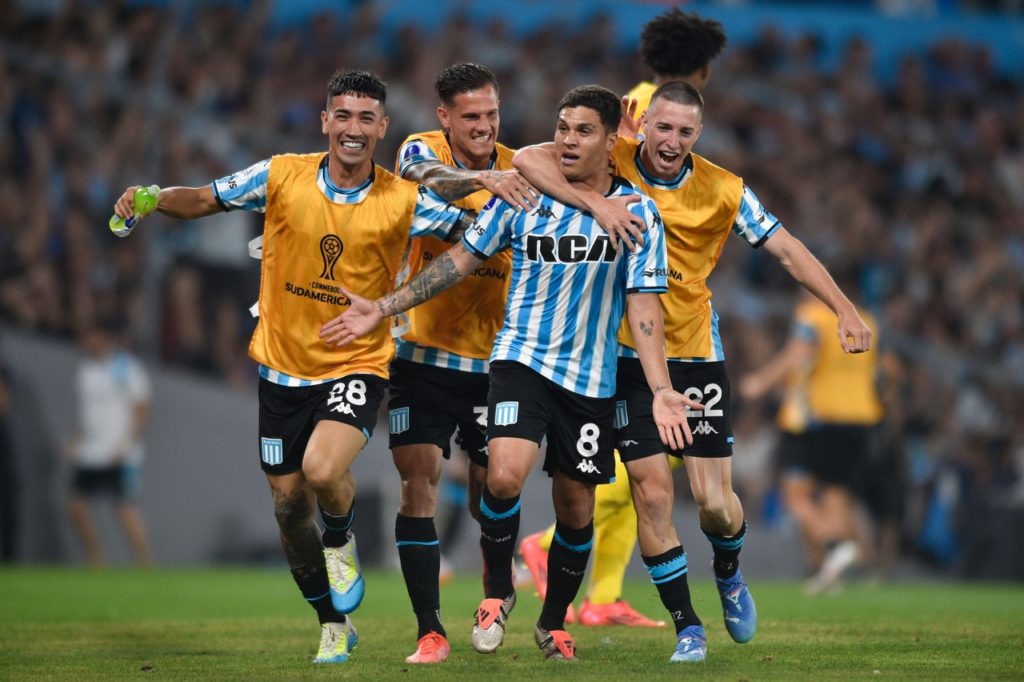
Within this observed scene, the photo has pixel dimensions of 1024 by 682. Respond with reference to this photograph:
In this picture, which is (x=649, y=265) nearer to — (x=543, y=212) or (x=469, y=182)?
(x=543, y=212)

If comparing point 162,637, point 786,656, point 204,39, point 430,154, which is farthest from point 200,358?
point 786,656

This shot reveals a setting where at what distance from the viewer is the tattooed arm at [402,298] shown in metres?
7.10

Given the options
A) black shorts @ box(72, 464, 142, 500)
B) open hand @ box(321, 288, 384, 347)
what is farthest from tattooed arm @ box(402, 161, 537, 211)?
black shorts @ box(72, 464, 142, 500)

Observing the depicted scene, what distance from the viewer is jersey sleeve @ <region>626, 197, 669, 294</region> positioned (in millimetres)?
6988

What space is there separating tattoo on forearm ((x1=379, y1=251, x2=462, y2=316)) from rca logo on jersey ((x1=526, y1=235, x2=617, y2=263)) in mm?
469

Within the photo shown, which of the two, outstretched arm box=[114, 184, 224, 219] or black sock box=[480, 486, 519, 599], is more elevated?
Answer: outstretched arm box=[114, 184, 224, 219]

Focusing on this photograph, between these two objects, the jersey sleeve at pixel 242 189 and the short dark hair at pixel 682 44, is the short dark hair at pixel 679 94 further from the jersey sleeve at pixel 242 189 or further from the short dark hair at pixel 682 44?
the jersey sleeve at pixel 242 189

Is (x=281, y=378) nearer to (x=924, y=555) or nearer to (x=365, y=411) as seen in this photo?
(x=365, y=411)

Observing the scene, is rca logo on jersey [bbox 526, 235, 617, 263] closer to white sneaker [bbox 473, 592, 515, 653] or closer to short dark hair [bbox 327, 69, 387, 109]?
short dark hair [bbox 327, 69, 387, 109]

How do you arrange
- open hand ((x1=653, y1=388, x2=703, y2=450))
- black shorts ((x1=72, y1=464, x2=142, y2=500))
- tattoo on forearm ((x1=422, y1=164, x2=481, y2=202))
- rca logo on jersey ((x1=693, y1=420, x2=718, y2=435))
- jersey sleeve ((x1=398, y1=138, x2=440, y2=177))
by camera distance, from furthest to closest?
black shorts ((x1=72, y1=464, x2=142, y2=500)), rca logo on jersey ((x1=693, y1=420, x2=718, y2=435)), jersey sleeve ((x1=398, y1=138, x2=440, y2=177)), tattoo on forearm ((x1=422, y1=164, x2=481, y2=202)), open hand ((x1=653, y1=388, x2=703, y2=450))

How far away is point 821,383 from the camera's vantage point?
45.3 ft

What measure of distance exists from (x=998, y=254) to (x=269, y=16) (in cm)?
928

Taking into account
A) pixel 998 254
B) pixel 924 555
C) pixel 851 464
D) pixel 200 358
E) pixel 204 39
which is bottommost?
pixel 924 555

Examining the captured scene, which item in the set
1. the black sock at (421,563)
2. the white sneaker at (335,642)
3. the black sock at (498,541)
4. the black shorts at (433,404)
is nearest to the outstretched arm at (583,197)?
the black shorts at (433,404)
